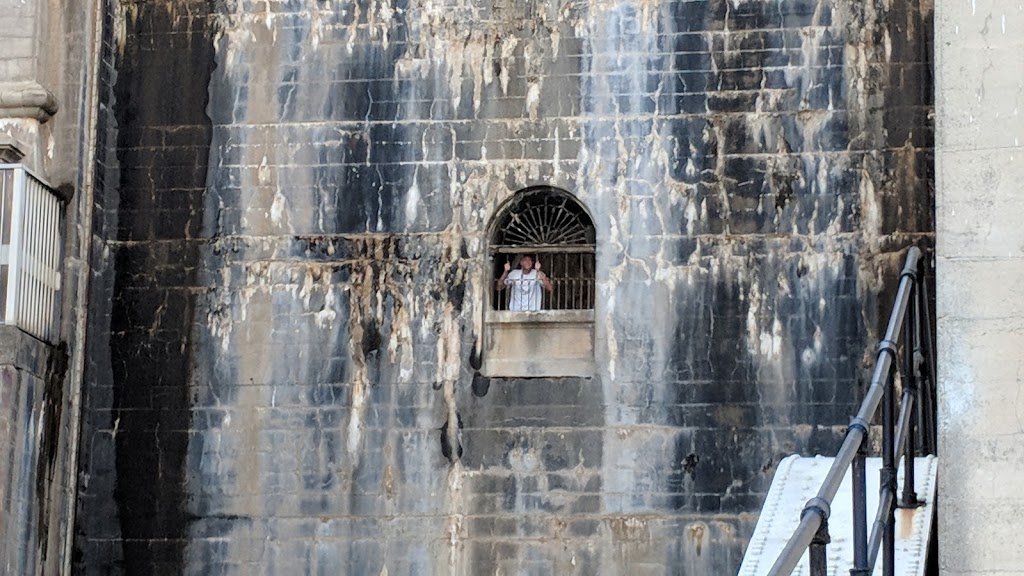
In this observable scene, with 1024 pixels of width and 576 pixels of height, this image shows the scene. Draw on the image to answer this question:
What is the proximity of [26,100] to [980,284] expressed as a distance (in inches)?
397

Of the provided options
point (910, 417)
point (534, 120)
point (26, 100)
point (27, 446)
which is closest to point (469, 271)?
point (534, 120)

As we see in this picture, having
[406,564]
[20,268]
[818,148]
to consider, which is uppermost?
[818,148]

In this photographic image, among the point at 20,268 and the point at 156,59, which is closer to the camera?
the point at 20,268

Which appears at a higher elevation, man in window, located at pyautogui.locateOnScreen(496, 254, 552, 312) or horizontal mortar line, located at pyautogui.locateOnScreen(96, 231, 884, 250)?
horizontal mortar line, located at pyautogui.locateOnScreen(96, 231, 884, 250)

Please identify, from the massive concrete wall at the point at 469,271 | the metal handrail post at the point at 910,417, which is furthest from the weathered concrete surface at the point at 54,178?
the metal handrail post at the point at 910,417

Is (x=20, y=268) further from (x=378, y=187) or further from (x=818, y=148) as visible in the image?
(x=818, y=148)

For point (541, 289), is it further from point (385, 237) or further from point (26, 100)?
point (26, 100)

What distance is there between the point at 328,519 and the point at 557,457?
1981mm

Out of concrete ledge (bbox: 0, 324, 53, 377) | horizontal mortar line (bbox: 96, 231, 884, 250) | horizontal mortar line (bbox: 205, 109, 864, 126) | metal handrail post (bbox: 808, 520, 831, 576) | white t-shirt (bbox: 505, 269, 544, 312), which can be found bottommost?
metal handrail post (bbox: 808, 520, 831, 576)

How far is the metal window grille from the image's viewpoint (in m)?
17.0

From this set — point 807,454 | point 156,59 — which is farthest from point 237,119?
point 807,454

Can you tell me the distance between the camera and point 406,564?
1633 cm

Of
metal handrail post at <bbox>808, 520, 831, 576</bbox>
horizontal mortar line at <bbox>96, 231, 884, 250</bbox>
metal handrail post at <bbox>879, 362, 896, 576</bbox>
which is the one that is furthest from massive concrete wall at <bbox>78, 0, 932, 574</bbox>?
metal handrail post at <bbox>808, 520, 831, 576</bbox>

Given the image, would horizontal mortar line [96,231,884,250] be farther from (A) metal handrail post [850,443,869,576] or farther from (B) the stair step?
(A) metal handrail post [850,443,869,576]
